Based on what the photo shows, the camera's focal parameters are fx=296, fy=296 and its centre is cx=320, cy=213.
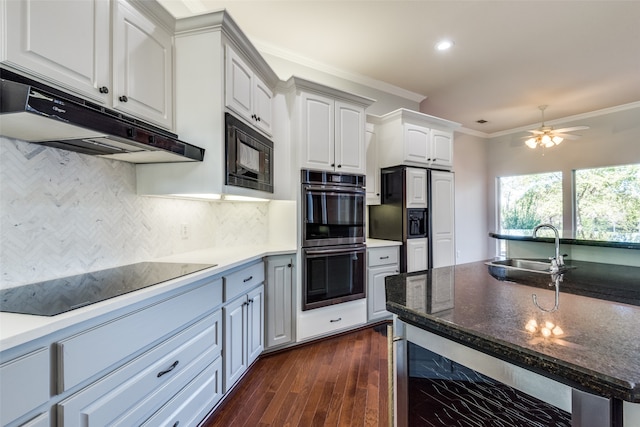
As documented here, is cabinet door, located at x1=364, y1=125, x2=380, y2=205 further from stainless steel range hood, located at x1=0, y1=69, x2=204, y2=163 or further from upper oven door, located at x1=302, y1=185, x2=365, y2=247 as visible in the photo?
stainless steel range hood, located at x1=0, y1=69, x2=204, y2=163

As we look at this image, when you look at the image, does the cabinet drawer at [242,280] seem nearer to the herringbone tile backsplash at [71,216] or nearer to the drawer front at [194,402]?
the drawer front at [194,402]

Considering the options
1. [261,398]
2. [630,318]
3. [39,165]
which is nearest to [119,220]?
[39,165]

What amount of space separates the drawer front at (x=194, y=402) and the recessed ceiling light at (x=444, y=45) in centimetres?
330

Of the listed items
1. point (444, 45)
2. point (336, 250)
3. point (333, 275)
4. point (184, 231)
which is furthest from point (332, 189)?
point (444, 45)

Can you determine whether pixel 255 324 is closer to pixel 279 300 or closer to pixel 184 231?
pixel 279 300

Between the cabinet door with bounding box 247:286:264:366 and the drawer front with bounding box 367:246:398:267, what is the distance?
128 centimetres

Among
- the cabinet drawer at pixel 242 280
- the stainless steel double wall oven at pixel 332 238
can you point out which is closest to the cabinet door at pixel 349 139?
the stainless steel double wall oven at pixel 332 238

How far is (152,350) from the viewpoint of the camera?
127 centimetres

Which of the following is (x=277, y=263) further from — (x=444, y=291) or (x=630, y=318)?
(x=630, y=318)

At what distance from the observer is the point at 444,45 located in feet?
9.64

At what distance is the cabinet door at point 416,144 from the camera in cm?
345

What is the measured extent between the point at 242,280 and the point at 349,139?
173 centimetres

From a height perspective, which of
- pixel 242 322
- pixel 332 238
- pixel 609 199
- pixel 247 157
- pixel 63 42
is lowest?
pixel 242 322

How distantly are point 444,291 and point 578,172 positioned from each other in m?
5.53
